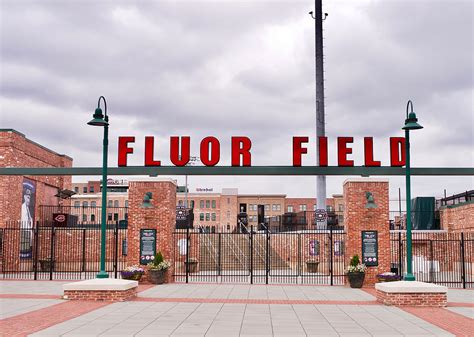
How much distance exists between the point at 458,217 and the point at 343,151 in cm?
1871

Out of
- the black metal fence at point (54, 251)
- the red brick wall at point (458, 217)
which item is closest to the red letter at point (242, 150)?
the black metal fence at point (54, 251)

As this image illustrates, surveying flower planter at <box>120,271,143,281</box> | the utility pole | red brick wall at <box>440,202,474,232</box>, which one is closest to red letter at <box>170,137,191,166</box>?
flower planter at <box>120,271,143,281</box>

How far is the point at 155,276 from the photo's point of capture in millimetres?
23922

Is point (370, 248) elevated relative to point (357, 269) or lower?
elevated

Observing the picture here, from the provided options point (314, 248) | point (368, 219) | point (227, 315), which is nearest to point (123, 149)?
point (368, 219)

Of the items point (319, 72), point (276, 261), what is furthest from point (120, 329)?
point (319, 72)

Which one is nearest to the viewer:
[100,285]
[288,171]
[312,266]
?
[100,285]

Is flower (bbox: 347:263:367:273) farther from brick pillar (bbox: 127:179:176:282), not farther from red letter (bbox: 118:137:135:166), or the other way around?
red letter (bbox: 118:137:135:166)

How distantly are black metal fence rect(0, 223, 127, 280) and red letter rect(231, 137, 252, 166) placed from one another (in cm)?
1018

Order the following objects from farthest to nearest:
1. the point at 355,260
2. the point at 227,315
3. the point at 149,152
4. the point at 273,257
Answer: the point at 273,257 < the point at 149,152 < the point at 355,260 < the point at 227,315

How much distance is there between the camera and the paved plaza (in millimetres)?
12805

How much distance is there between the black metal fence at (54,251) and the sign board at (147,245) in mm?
6643

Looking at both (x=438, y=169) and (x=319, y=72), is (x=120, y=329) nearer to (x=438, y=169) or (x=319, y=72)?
(x=438, y=169)

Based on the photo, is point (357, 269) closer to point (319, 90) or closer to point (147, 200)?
point (147, 200)
